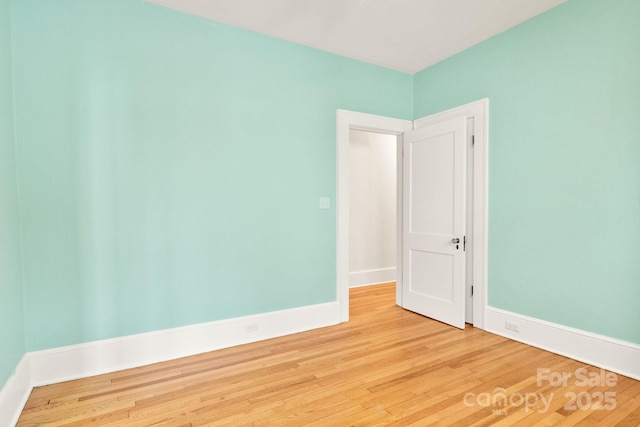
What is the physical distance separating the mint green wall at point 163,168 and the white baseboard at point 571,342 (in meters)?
1.66

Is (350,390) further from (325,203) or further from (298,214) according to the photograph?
(325,203)

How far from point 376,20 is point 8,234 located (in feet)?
10.2

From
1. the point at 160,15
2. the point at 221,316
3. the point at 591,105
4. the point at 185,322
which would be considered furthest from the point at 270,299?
the point at 591,105

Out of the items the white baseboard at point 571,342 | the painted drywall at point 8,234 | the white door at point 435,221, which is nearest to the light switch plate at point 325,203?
the white door at point 435,221

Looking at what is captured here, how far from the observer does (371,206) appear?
5371mm

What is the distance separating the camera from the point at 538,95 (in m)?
2.81

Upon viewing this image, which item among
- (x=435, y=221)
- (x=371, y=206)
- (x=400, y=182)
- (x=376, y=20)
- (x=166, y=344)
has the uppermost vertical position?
(x=376, y=20)

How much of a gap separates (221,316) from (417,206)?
238 centimetres

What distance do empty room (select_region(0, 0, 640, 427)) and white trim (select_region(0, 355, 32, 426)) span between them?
0.02m

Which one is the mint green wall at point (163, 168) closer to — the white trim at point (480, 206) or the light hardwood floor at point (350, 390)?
the light hardwood floor at point (350, 390)

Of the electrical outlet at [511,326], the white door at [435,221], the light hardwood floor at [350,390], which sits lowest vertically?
the light hardwood floor at [350,390]

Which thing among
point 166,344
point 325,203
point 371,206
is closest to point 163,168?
point 166,344

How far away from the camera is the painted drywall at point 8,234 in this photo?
6.09 ft

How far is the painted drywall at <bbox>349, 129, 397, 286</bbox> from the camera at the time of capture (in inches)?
204
